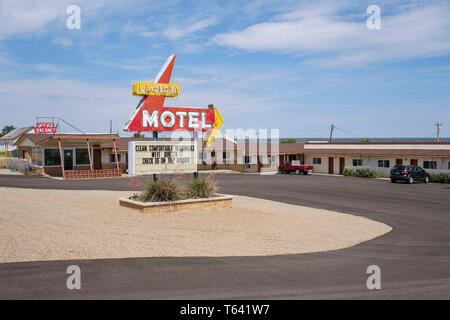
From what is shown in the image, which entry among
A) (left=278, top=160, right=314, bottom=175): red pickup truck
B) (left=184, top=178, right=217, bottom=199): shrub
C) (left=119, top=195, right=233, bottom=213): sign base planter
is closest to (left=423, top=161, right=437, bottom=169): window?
(left=278, top=160, right=314, bottom=175): red pickup truck

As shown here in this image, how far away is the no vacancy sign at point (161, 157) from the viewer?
18547 mm

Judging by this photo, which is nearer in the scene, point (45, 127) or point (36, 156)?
point (36, 156)

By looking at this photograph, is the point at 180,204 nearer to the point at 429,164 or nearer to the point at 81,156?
the point at 81,156

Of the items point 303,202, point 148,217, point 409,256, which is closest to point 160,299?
point 409,256

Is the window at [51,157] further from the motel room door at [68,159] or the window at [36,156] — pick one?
the window at [36,156]

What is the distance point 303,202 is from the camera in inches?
861

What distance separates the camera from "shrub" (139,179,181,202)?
17.0 m

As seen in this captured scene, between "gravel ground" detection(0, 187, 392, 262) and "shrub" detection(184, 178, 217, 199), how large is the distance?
1.21 m

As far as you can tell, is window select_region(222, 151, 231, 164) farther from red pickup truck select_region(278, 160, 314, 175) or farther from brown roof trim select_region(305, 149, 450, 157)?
brown roof trim select_region(305, 149, 450, 157)

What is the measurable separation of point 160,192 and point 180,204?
100 centimetres

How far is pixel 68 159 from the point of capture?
40.6 m

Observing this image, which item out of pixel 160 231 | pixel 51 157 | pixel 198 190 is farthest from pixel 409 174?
pixel 51 157

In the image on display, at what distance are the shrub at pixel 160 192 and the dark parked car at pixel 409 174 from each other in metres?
24.5

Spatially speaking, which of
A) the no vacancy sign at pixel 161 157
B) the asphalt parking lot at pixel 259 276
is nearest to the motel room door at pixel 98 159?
the no vacancy sign at pixel 161 157
